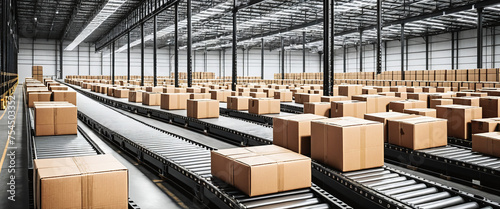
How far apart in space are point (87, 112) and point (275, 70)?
37.9 m

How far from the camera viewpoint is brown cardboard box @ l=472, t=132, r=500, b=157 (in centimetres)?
536

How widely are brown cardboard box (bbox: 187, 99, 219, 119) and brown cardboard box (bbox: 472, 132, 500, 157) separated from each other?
19.9 feet

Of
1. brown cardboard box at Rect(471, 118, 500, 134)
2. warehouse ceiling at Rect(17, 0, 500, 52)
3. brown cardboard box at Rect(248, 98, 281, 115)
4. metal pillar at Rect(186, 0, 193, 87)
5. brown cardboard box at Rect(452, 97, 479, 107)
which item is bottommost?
brown cardboard box at Rect(471, 118, 500, 134)

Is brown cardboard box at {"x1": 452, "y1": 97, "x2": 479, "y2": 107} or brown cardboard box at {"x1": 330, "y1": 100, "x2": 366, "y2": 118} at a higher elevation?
brown cardboard box at {"x1": 452, "y1": 97, "x2": 479, "y2": 107}

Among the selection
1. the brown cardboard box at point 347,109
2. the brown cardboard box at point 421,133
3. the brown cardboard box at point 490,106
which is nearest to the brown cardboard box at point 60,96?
the brown cardboard box at point 347,109

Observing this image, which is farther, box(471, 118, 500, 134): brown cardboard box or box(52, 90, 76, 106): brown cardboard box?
box(52, 90, 76, 106): brown cardboard box

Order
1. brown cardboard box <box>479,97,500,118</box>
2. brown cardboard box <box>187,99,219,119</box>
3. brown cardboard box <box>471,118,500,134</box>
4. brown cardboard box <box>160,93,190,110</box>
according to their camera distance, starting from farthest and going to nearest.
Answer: brown cardboard box <box>160,93,190,110</box> < brown cardboard box <box>187,99,219,119</box> < brown cardboard box <box>479,97,500,118</box> < brown cardboard box <box>471,118,500,134</box>

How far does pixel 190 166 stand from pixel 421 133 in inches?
137

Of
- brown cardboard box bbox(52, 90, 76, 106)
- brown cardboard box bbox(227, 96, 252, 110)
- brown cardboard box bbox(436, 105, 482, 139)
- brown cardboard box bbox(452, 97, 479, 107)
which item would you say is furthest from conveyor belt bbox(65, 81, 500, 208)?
brown cardboard box bbox(52, 90, 76, 106)

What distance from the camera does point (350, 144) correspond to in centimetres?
453

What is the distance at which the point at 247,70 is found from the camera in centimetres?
4666

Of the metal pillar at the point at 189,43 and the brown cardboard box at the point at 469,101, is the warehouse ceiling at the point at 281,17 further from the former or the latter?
the brown cardboard box at the point at 469,101

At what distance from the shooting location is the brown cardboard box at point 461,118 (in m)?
6.81

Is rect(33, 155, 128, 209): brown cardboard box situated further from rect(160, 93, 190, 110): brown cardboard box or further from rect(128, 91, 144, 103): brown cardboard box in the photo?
rect(128, 91, 144, 103): brown cardboard box
